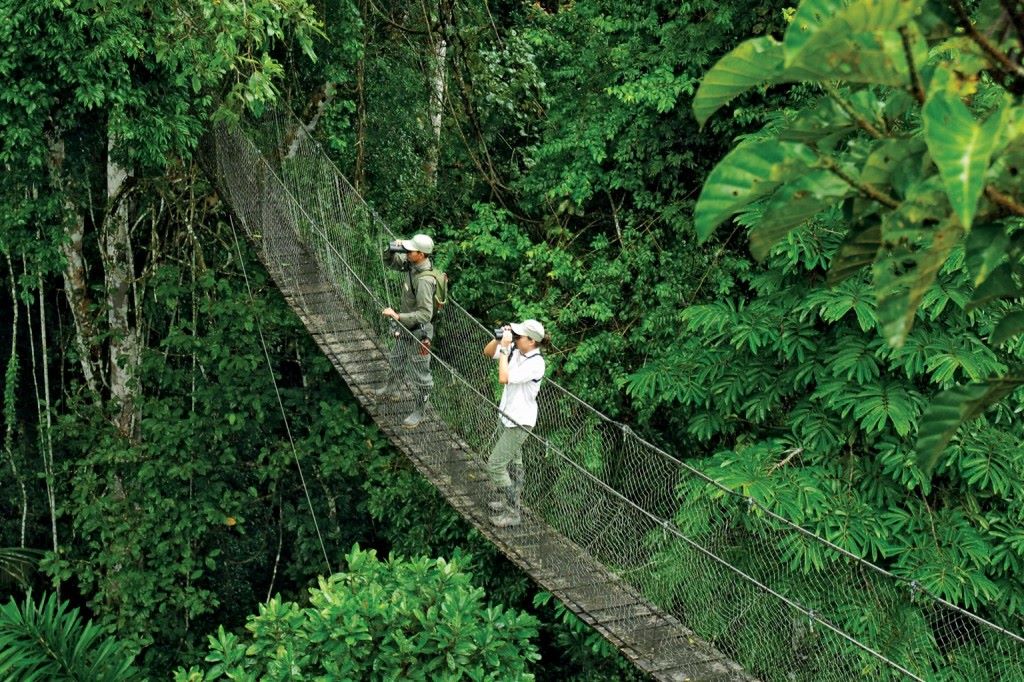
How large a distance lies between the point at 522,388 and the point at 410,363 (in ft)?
2.42

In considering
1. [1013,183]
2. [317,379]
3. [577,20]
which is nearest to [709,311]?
[577,20]

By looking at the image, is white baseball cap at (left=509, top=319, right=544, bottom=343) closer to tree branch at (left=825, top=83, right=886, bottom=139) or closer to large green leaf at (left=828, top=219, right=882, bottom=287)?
large green leaf at (left=828, top=219, right=882, bottom=287)

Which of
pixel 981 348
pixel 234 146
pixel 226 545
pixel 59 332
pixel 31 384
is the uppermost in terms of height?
pixel 234 146

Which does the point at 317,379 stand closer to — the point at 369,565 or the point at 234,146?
the point at 234,146

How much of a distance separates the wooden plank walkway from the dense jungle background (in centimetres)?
26

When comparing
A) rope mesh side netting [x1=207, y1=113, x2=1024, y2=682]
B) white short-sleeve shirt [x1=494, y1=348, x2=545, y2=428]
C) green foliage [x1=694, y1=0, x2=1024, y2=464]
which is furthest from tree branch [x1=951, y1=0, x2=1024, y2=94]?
white short-sleeve shirt [x1=494, y1=348, x2=545, y2=428]

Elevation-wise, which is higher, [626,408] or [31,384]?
[626,408]

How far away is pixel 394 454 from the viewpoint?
8719 millimetres

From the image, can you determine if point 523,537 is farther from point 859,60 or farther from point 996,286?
point 859,60

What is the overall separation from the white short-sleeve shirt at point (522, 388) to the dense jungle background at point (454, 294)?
2.15ft

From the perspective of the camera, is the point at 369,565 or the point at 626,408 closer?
the point at 369,565

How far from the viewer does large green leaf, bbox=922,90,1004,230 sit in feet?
4.66

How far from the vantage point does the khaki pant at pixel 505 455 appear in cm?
534

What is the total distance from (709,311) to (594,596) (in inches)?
72.8
